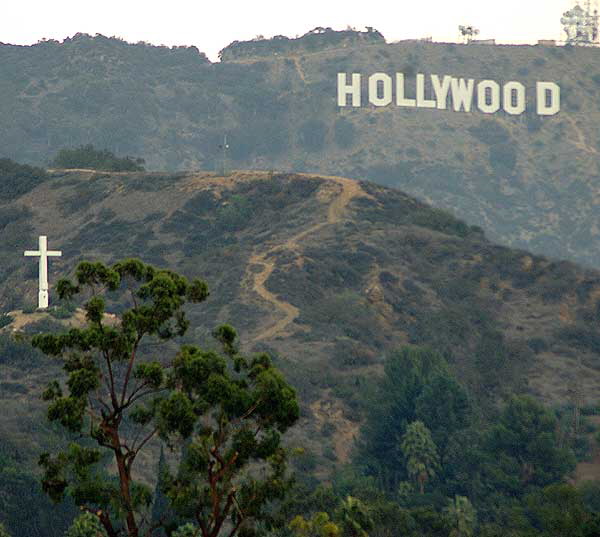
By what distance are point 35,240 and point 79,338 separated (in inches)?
3028

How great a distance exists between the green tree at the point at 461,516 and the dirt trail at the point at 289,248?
92.2ft

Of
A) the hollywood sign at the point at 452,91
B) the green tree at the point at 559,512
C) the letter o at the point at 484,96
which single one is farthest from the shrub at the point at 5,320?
the letter o at the point at 484,96

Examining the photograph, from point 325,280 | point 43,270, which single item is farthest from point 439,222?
point 43,270

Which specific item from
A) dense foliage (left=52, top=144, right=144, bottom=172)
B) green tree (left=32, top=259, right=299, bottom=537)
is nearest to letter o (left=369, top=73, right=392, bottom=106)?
dense foliage (left=52, top=144, right=144, bottom=172)

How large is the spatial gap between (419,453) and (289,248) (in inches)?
1368

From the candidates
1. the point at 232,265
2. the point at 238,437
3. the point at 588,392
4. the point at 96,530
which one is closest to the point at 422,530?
the point at 96,530

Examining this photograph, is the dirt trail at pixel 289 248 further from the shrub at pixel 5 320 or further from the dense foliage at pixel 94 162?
the dense foliage at pixel 94 162

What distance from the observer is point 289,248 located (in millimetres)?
97625

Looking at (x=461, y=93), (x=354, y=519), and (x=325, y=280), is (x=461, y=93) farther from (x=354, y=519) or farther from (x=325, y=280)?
(x=354, y=519)

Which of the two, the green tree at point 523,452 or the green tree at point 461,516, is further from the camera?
the green tree at point 523,452

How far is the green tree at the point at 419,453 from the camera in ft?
210

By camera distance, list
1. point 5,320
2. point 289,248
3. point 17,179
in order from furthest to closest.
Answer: point 17,179 < point 289,248 < point 5,320

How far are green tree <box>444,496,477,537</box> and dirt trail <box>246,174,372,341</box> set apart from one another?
28.1 metres

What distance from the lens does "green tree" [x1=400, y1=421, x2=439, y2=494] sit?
64125 millimetres
